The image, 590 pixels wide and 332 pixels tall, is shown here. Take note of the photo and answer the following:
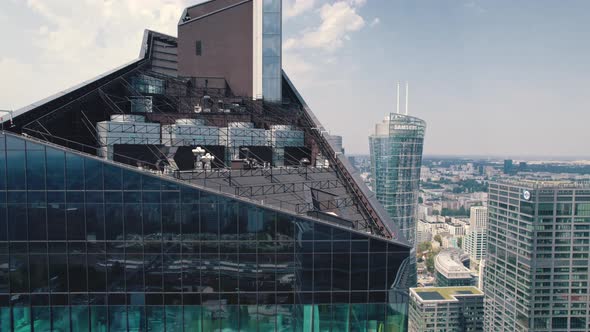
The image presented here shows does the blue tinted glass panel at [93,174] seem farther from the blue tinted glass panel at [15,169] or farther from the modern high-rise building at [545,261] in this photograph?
the modern high-rise building at [545,261]

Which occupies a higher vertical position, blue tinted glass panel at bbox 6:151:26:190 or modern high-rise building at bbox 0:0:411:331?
blue tinted glass panel at bbox 6:151:26:190

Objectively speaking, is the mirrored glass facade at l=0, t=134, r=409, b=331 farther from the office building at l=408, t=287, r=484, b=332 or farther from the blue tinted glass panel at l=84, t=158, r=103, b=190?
the office building at l=408, t=287, r=484, b=332

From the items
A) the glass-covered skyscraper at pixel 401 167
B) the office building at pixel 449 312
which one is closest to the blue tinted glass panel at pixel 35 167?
the office building at pixel 449 312

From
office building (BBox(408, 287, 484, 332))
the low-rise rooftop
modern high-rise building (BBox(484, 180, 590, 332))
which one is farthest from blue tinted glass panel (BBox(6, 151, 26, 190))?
the low-rise rooftop

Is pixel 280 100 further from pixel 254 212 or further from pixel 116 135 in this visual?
pixel 254 212

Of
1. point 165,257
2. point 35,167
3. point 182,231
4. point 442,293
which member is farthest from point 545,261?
point 35,167

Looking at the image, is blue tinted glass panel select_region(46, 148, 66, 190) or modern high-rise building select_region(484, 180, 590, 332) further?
modern high-rise building select_region(484, 180, 590, 332)

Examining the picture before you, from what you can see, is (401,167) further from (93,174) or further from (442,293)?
(93,174)

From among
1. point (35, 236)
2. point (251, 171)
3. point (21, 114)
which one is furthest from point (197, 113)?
point (35, 236)
